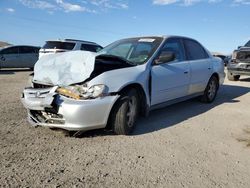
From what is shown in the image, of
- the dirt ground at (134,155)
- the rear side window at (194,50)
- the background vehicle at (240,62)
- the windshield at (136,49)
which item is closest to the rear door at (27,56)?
the background vehicle at (240,62)

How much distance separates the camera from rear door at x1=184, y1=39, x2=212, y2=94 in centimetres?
631

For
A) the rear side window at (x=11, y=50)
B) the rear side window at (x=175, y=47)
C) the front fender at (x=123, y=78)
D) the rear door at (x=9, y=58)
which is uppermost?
the rear side window at (x=175, y=47)

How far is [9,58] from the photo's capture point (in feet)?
53.1

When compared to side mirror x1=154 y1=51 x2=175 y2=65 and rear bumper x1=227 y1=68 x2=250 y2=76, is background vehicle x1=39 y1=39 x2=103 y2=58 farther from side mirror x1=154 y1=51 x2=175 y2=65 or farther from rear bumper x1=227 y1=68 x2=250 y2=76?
side mirror x1=154 y1=51 x2=175 y2=65

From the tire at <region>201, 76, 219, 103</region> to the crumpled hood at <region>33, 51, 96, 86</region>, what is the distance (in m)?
3.62

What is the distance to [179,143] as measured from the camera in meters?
4.33

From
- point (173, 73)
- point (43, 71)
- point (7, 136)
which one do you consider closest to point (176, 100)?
point (173, 73)

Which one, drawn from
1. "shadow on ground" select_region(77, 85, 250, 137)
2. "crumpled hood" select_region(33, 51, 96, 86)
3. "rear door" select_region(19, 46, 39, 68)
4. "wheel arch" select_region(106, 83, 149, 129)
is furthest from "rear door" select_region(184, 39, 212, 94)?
"rear door" select_region(19, 46, 39, 68)

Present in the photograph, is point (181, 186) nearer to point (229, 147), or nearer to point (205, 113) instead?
point (229, 147)

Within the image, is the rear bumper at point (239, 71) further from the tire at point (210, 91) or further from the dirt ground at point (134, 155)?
the dirt ground at point (134, 155)

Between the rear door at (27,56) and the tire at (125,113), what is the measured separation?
1363 cm

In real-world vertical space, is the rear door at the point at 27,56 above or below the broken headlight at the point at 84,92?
below

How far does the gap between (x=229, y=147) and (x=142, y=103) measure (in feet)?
5.01

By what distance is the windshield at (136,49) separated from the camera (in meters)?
5.24
